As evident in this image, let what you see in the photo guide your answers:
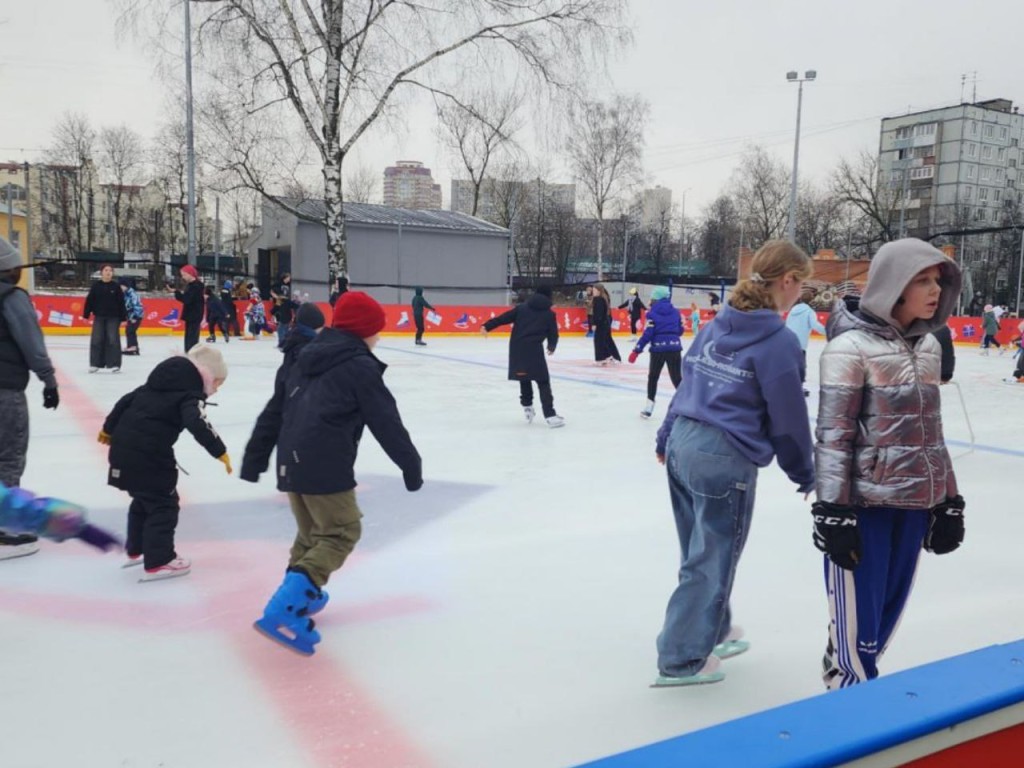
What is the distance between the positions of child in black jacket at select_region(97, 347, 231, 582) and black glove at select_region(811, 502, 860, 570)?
236 centimetres

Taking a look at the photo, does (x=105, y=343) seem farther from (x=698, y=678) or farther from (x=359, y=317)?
(x=698, y=678)

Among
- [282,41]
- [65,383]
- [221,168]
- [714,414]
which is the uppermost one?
[282,41]

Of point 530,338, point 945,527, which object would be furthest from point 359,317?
point 530,338

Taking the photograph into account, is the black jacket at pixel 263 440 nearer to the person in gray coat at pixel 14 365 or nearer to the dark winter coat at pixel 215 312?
the person in gray coat at pixel 14 365

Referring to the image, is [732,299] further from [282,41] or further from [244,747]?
[282,41]

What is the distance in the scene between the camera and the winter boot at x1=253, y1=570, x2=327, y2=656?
2.73 m

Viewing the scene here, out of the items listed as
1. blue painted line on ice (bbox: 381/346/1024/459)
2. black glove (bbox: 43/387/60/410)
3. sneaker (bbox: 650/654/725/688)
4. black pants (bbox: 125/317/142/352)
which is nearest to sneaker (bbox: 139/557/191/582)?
black glove (bbox: 43/387/60/410)

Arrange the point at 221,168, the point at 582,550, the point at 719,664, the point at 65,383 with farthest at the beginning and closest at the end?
the point at 221,168 → the point at 65,383 → the point at 582,550 → the point at 719,664

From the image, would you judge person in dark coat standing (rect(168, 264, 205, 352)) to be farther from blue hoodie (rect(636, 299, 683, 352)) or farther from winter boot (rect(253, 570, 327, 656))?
winter boot (rect(253, 570, 327, 656))

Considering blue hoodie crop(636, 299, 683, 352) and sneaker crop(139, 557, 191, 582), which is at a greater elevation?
blue hoodie crop(636, 299, 683, 352)

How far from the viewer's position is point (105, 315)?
10219mm

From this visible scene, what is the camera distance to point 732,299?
7.94 ft

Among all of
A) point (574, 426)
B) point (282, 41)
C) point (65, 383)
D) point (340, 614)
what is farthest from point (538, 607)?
point (282, 41)

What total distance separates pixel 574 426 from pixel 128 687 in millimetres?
5504
